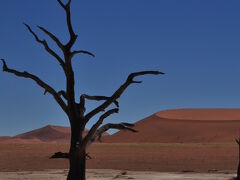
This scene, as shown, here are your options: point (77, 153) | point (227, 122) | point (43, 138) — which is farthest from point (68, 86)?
point (43, 138)

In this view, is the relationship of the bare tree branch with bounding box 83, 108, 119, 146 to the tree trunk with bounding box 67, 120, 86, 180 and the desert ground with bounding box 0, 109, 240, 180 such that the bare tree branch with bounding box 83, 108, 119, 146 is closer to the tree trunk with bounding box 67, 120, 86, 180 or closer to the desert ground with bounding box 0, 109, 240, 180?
the tree trunk with bounding box 67, 120, 86, 180

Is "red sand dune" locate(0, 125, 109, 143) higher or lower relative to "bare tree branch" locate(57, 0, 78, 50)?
higher

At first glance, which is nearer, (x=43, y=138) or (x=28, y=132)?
(x=43, y=138)

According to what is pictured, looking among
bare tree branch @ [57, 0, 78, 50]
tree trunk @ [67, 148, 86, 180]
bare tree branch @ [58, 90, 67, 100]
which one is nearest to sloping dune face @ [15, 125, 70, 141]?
bare tree branch @ [58, 90, 67, 100]

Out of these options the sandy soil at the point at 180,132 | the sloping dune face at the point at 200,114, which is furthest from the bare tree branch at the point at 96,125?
the sloping dune face at the point at 200,114

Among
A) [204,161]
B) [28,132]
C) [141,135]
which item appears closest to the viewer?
[204,161]

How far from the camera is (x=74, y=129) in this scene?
14.5 metres

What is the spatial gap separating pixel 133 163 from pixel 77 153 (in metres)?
22.2

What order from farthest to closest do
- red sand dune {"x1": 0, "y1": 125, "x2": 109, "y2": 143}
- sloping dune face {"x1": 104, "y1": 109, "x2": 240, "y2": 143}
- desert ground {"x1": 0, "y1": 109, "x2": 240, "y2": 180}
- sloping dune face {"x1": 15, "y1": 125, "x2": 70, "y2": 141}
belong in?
sloping dune face {"x1": 15, "y1": 125, "x2": 70, "y2": 141}
red sand dune {"x1": 0, "y1": 125, "x2": 109, "y2": 143}
sloping dune face {"x1": 104, "y1": 109, "x2": 240, "y2": 143}
desert ground {"x1": 0, "y1": 109, "x2": 240, "y2": 180}

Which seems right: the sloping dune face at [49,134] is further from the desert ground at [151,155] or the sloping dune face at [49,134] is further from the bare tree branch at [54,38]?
the bare tree branch at [54,38]

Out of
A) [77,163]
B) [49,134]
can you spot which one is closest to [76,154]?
[77,163]

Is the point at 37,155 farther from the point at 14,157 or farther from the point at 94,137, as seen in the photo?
the point at 94,137

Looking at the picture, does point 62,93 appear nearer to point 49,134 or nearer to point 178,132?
point 178,132

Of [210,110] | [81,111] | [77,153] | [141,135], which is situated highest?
[210,110]
